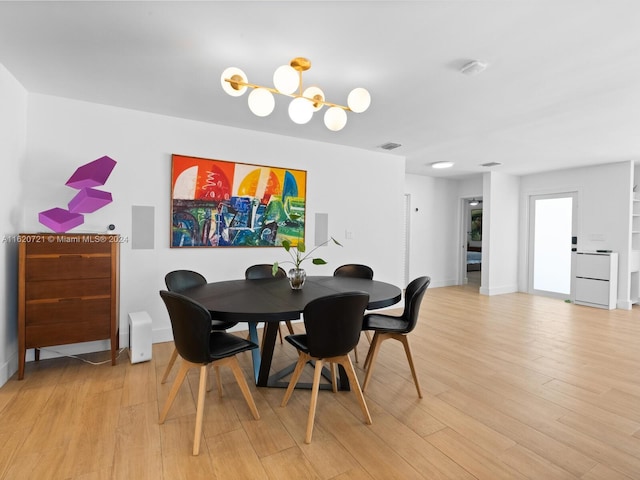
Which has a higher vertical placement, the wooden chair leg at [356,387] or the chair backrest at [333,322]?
the chair backrest at [333,322]

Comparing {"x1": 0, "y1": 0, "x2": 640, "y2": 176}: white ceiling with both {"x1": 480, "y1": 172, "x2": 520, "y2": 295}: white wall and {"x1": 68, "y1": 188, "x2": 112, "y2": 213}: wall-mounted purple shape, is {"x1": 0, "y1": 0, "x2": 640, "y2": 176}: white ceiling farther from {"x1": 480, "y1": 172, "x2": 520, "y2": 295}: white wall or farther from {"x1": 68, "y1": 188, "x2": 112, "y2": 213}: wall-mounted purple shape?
{"x1": 480, "y1": 172, "x2": 520, "y2": 295}: white wall

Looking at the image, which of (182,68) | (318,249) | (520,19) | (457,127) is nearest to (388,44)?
(520,19)

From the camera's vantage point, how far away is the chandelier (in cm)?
197

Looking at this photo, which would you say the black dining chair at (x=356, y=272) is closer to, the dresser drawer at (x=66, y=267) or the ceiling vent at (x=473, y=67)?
the ceiling vent at (x=473, y=67)

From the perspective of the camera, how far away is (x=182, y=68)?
2.56 meters

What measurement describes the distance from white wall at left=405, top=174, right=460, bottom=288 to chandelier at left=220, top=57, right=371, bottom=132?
5041mm

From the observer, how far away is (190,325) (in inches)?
73.8

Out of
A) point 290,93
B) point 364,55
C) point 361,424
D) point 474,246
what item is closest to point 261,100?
point 290,93

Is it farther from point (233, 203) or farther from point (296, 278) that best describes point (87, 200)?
point (296, 278)

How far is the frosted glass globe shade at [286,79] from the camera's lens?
1.93 metres

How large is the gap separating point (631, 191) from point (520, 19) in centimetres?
541

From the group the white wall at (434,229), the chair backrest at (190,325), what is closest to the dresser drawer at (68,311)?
the chair backrest at (190,325)

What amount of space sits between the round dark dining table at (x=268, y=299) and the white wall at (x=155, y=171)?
114cm

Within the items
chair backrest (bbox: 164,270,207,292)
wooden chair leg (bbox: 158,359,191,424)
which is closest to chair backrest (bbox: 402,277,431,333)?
wooden chair leg (bbox: 158,359,191,424)
